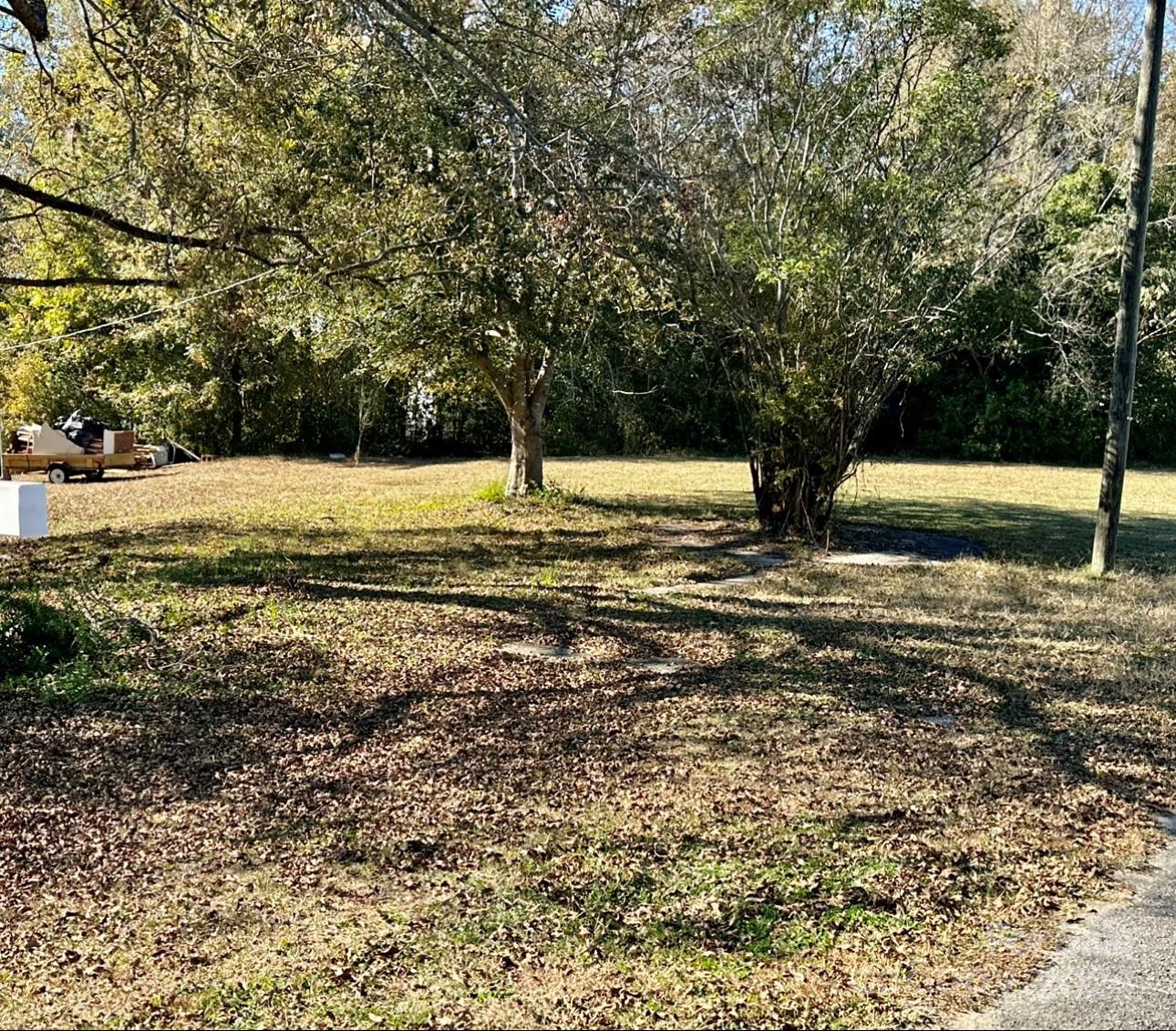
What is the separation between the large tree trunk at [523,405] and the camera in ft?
37.5

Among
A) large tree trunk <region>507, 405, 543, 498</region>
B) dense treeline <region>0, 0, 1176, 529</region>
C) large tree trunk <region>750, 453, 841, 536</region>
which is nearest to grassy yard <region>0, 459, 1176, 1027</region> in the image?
large tree trunk <region>750, 453, 841, 536</region>

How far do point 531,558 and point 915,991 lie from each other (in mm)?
6412

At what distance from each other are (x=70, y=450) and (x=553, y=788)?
13.1 meters

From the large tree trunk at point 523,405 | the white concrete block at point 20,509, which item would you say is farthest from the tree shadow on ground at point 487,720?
the large tree trunk at point 523,405

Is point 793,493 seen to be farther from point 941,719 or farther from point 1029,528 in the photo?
point 941,719

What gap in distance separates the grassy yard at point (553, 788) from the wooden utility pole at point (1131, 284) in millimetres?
656

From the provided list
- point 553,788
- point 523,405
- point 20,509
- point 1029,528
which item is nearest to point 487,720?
point 553,788

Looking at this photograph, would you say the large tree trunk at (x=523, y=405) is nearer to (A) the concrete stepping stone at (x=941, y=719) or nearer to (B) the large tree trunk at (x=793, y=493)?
(B) the large tree trunk at (x=793, y=493)

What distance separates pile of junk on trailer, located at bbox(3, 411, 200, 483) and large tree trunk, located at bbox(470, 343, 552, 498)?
6.33m

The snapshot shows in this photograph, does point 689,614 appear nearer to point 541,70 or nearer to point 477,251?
point 477,251

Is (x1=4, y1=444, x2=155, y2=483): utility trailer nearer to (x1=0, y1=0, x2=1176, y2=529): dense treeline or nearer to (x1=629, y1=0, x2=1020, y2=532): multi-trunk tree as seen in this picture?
(x1=0, y1=0, x2=1176, y2=529): dense treeline

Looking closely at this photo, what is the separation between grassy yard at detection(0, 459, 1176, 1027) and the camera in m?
2.82

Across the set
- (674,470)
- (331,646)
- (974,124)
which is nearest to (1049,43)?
(674,470)

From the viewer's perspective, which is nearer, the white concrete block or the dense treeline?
the white concrete block
